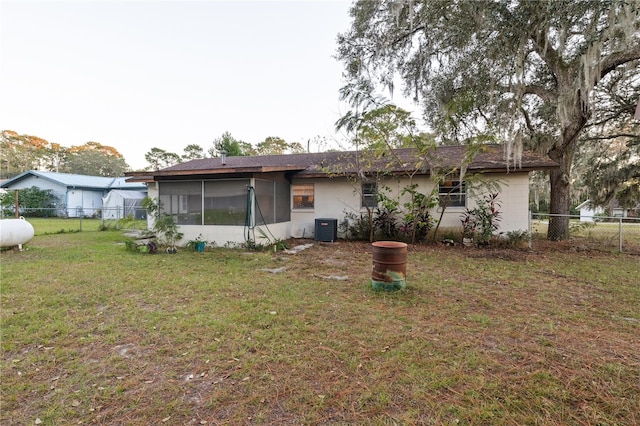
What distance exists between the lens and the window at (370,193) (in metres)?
10.2

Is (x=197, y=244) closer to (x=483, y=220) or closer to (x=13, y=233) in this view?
(x=13, y=233)

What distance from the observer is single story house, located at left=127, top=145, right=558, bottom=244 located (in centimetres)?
854

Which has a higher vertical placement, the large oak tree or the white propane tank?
the large oak tree

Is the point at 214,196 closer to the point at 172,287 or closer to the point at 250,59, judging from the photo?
the point at 172,287

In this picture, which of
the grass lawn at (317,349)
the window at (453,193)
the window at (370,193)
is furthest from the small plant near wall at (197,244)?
the window at (453,193)

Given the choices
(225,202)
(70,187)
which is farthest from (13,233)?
(70,187)

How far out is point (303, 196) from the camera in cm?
1098

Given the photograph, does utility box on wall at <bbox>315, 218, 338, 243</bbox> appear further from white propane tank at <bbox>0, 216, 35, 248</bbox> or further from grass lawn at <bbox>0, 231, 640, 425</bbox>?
white propane tank at <bbox>0, 216, 35, 248</bbox>

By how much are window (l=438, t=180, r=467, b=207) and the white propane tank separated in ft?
37.5

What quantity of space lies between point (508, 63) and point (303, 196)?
7.07 metres

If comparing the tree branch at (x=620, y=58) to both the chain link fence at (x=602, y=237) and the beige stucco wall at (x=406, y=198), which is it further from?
the chain link fence at (x=602, y=237)

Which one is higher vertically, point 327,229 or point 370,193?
point 370,193

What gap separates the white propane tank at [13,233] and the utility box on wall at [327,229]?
25.4 ft

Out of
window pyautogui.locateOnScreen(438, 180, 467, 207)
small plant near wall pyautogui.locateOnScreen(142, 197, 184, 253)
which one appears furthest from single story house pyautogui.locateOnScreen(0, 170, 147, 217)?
window pyautogui.locateOnScreen(438, 180, 467, 207)
